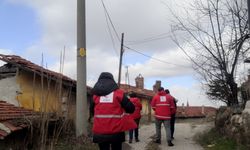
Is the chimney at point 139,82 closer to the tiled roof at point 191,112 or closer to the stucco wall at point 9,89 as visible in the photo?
the tiled roof at point 191,112

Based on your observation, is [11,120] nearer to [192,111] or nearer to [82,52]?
[82,52]

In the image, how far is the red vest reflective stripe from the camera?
12.8 metres

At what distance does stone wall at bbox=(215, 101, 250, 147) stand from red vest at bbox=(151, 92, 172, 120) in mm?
1809

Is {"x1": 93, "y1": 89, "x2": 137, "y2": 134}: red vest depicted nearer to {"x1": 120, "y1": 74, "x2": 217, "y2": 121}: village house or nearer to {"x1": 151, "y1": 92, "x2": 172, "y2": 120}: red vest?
{"x1": 151, "y1": 92, "x2": 172, "y2": 120}: red vest

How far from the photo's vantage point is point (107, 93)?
7145mm

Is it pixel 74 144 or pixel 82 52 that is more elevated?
pixel 82 52

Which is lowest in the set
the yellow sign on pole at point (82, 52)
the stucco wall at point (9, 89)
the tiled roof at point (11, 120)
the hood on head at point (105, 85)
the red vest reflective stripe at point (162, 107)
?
the tiled roof at point (11, 120)

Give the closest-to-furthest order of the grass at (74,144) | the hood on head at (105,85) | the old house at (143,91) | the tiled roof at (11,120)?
1. the hood on head at (105,85)
2. the tiled roof at (11,120)
3. the grass at (74,144)
4. the old house at (143,91)

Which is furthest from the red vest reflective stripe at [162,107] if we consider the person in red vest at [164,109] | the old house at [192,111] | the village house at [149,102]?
the old house at [192,111]

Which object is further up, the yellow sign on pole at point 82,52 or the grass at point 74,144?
the yellow sign on pole at point 82,52

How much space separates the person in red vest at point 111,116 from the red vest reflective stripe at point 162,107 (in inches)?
226

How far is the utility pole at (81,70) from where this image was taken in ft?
43.6

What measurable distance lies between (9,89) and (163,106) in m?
6.62

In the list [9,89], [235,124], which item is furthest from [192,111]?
[235,124]
